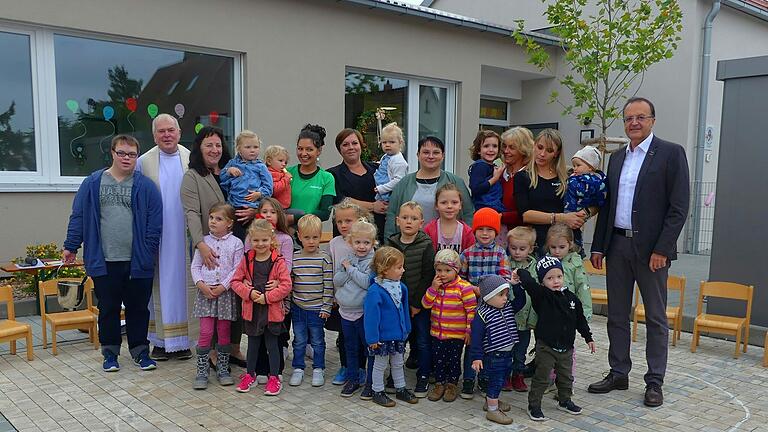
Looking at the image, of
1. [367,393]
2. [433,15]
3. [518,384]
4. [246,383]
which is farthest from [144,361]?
[433,15]

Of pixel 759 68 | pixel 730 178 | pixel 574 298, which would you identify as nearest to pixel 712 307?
pixel 730 178

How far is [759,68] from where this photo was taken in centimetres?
617

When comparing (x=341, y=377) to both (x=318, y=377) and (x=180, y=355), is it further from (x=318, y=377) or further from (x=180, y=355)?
(x=180, y=355)

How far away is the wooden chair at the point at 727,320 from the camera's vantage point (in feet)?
18.2

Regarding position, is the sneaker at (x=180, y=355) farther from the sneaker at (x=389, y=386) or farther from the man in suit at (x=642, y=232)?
the man in suit at (x=642, y=232)

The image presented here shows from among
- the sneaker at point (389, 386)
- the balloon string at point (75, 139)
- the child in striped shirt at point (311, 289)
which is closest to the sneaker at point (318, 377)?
the child in striped shirt at point (311, 289)

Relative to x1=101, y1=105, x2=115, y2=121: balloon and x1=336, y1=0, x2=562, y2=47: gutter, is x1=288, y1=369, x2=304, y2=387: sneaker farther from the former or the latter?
x1=336, y1=0, x2=562, y2=47: gutter

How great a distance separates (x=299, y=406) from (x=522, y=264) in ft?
6.28

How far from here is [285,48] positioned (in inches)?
346

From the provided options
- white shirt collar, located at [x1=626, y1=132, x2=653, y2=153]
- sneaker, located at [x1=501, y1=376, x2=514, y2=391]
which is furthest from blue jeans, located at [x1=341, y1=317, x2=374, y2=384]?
white shirt collar, located at [x1=626, y1=132, x2=653, y2=153]

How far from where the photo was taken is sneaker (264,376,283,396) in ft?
14.6

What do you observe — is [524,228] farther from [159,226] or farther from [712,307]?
[712,307]

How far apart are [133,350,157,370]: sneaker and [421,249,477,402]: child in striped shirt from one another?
234 centimetres

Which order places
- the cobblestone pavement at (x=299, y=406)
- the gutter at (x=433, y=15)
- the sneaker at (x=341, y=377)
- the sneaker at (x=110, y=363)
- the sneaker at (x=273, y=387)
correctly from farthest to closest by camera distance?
the gutter at (x=433, y=15) < the sneaker at (x=110, y=363) < the sneaker at (x=341, y=377) < the sneaker at (x=273, y=387) < the cobblestone pavement at (x=299, y=406)
